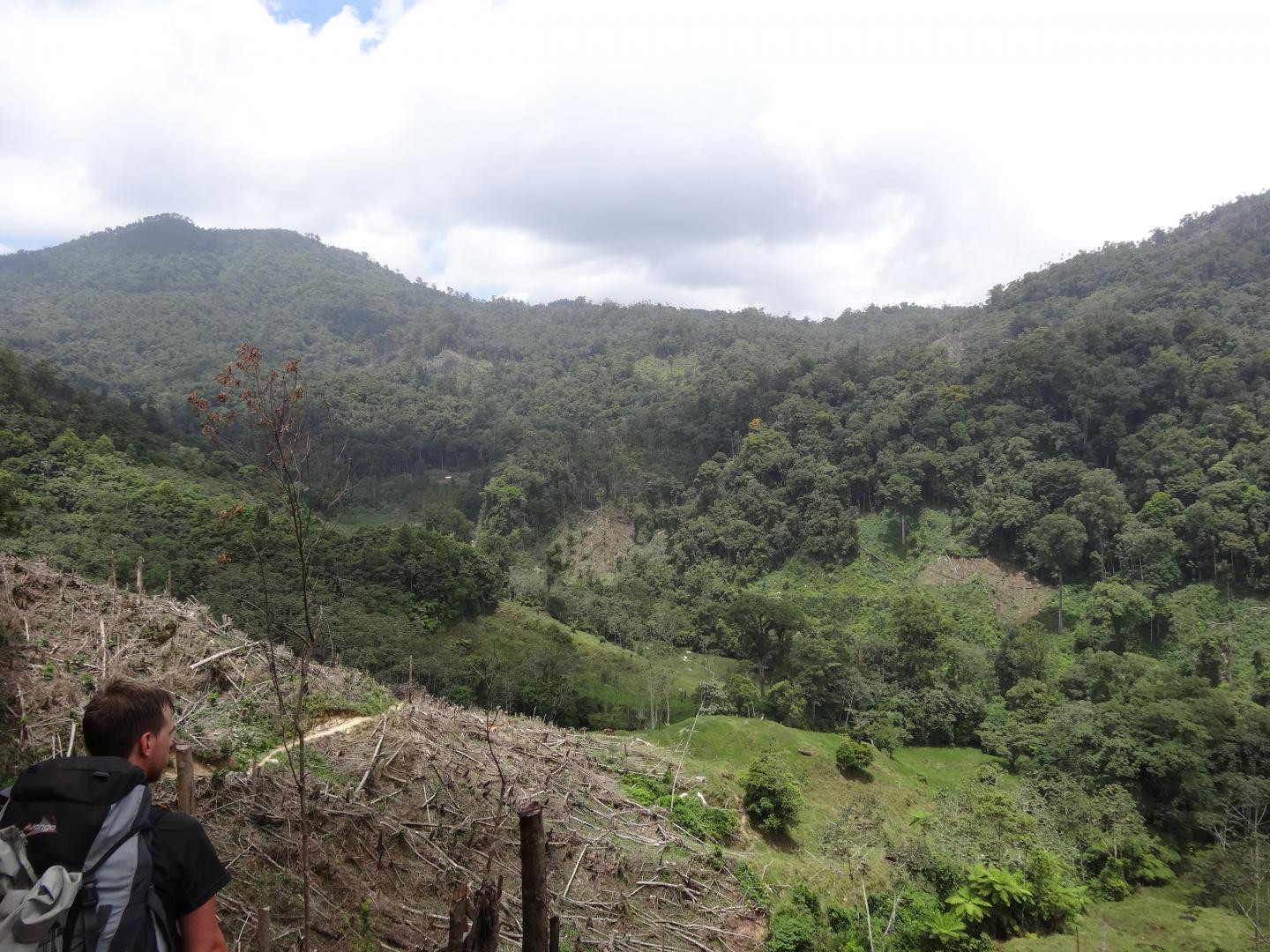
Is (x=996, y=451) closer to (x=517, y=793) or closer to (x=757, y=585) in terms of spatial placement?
(x=757, y=585)

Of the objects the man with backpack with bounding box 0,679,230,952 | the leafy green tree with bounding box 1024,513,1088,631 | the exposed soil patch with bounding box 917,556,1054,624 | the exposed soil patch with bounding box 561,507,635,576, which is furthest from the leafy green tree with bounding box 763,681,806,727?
the man with backpack with bounding box 0,679,230,952

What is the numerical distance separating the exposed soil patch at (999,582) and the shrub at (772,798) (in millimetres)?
25644

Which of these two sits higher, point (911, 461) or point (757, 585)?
point (911, 461)

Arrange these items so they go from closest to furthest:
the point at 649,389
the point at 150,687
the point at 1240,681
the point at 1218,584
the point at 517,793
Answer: the point at 150,687, the point at 517,793, the point at 1240,681, the point at 1218,584, the point at 649,389

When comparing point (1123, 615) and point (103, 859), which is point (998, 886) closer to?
point (103, 859)

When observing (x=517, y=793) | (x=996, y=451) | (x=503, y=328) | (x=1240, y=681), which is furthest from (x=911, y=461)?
(x=503, y=328)

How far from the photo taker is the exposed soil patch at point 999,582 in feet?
116

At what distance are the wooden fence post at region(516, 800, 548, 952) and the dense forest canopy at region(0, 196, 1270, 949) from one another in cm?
326

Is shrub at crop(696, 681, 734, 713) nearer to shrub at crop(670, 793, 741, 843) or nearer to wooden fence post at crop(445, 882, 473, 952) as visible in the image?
shrub at crop(670, 793, 741, 843)

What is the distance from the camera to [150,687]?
89.7 inches

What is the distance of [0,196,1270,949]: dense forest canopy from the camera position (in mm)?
23922

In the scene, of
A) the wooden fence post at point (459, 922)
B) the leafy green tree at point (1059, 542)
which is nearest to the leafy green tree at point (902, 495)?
the leafy green tree at point (1059, 542)

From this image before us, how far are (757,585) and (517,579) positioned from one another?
14.7 meters

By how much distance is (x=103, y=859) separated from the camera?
6.21ft
